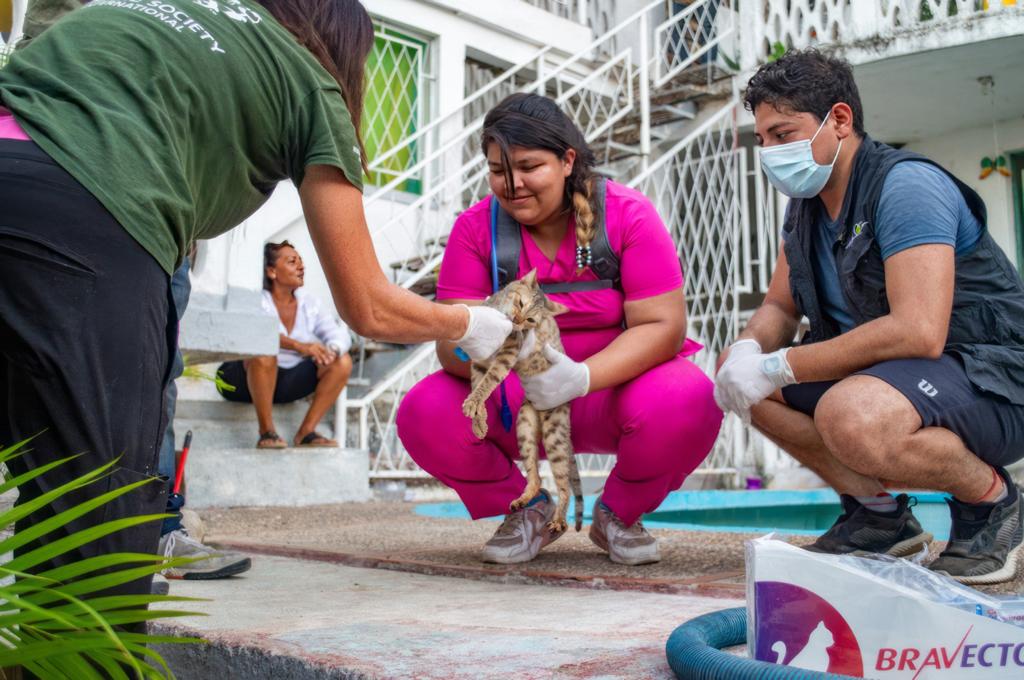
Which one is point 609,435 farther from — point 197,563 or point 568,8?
point 568,8

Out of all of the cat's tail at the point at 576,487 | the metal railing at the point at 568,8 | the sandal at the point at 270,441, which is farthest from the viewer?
the metal railing at the point at 568,8

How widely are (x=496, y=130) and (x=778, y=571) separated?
1.85 meters

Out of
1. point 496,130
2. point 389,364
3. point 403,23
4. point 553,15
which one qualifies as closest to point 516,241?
point 496,130

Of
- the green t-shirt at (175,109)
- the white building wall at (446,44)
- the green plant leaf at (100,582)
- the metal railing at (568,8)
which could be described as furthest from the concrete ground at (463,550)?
the metal railing at (568,8)

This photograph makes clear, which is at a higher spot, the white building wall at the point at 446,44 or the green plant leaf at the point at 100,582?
the white building wall at the point at 446,44

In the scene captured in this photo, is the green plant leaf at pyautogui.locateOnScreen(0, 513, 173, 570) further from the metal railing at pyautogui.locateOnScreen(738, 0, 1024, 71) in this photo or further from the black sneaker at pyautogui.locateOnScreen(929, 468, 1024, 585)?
the metal railing at pyautogui.locateOnScreen(738, 0, 1024, 71)

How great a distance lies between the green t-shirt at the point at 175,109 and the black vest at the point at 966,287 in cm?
150

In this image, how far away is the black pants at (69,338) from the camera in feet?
4.62

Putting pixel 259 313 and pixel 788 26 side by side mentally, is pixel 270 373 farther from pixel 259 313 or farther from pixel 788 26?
pixel 788 26

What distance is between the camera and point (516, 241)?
3.17 m

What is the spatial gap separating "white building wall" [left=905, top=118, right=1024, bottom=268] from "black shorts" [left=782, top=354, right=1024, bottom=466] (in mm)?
6670

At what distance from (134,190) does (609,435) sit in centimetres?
196

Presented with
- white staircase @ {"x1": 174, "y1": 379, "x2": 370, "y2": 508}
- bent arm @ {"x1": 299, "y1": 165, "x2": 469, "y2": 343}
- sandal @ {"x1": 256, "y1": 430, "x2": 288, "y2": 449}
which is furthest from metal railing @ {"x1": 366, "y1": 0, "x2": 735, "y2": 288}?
bent arm @ {"x1": 299, "y1": 165, "x2": 469, "y2": 343}

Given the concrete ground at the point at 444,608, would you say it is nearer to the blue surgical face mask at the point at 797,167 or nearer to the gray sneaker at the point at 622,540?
the gray sneaker at the point at 622,540
